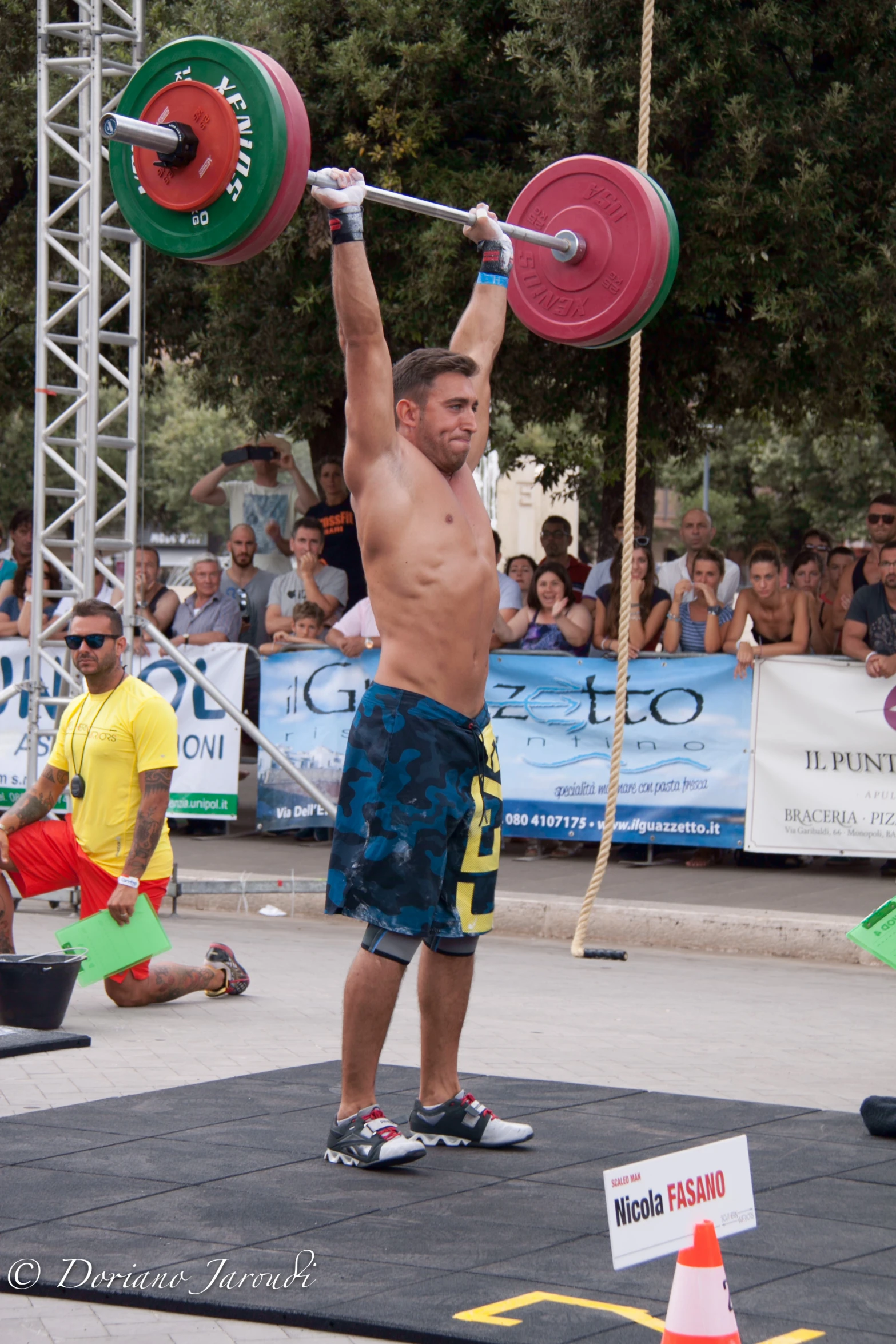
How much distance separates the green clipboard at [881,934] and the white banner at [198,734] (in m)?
6.28

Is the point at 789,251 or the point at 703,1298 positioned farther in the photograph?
the point at 789,251

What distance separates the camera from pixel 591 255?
6113 millimetres

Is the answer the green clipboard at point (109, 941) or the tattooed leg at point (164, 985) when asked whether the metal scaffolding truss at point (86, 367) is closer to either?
the tattooed leg at point (164, 985)

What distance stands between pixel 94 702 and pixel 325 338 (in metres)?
6.30

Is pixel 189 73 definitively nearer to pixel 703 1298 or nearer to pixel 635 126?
pixel 703 1298

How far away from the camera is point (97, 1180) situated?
4156 millimetres

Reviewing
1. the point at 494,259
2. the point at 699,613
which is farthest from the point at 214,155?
the point at 699,613

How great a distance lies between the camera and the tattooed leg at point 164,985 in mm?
6727

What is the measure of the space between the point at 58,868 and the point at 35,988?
87 cm

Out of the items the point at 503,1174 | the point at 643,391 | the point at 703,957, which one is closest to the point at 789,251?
the point at 643,391

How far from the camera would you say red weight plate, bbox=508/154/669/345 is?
19.6 feet

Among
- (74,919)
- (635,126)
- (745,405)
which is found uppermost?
(635,126)

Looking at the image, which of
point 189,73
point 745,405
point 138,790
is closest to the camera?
point 189,73

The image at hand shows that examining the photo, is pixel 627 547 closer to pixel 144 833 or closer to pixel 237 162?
pixel 144 833
